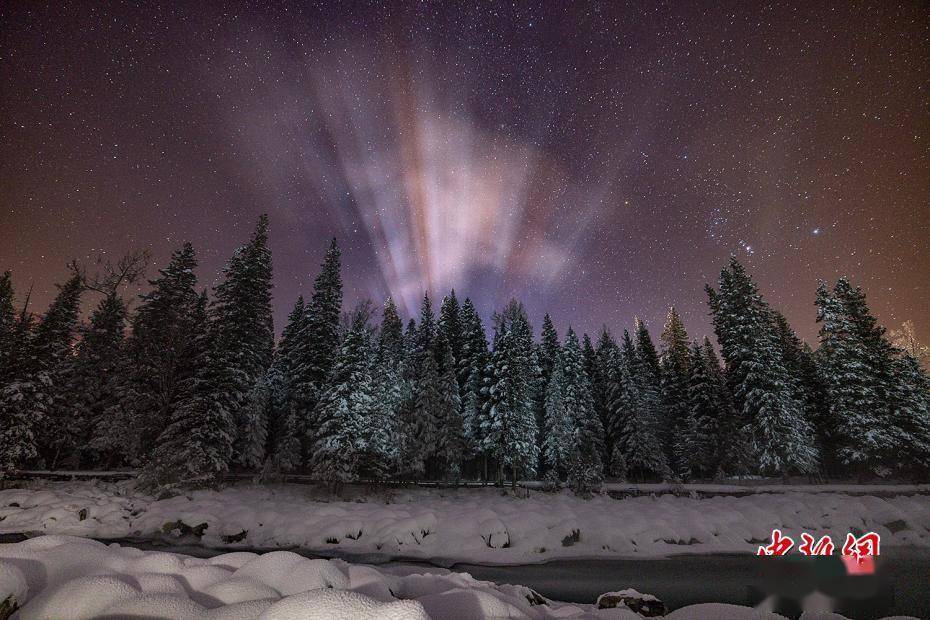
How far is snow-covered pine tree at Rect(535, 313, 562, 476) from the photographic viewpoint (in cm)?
3939

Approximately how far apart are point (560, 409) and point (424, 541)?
23878mm

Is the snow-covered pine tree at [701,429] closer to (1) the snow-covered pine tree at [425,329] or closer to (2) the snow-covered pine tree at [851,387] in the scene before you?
(2) the snow-covered pine tree at [851,387]

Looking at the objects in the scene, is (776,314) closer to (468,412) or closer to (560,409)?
(560,409)

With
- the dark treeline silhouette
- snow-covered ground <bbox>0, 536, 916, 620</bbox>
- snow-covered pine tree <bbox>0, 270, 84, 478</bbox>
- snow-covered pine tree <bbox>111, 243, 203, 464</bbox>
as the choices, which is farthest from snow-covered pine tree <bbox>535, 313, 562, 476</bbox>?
snow-covered pine tree <bbox>0, 270, 84, 478</bbox>

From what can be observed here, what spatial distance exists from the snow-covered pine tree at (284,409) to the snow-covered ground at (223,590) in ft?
83.0

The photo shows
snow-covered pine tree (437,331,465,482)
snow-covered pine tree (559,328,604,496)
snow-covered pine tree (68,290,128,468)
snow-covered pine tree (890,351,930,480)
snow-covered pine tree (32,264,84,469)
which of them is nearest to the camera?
snow-covered pine tree (32,264,84,469)

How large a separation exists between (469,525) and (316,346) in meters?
20.3

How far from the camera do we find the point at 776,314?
136ft

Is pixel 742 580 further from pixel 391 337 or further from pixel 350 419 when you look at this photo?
pixel 391 337

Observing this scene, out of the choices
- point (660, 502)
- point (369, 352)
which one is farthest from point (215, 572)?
point (660, 502)

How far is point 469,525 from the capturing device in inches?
654

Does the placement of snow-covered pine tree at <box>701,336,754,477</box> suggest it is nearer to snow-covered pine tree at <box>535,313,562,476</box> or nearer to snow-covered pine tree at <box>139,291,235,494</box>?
snow-covered pine tree at <box>535,313,562,476</box>

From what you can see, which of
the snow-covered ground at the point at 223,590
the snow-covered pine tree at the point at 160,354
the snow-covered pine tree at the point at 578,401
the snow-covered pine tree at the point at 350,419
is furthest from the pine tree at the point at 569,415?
the snow-covered ground at the point at 223,590

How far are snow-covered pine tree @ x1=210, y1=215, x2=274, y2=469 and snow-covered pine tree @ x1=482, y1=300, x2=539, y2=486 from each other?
18123 mm
